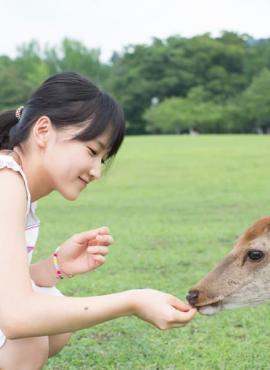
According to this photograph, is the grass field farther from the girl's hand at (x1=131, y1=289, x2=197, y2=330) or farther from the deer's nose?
the girl's hand at (x1=131, y1=289, x2=197, y2=330)

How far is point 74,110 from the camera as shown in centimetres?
220

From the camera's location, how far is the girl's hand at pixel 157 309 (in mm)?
1945

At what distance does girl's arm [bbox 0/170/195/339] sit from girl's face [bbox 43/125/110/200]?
0.26 m

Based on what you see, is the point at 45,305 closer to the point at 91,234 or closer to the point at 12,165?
the point at 12,165

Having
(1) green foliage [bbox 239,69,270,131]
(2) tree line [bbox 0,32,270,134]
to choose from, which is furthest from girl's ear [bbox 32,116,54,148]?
(1) green foliage [bbox 239,69,270,131]

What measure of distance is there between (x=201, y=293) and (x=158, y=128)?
50.6 m

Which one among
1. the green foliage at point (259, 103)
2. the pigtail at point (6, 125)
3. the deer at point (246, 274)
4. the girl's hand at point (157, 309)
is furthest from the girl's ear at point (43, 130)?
the green foliage at point (259, 103)

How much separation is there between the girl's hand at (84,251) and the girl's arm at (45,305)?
455mm

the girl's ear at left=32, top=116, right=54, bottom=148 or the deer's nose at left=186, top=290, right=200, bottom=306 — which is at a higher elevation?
the girl's ear at left=32, top=116, right=54, bottom=148

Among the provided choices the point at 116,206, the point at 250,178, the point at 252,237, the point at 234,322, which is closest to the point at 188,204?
the point at 116,206

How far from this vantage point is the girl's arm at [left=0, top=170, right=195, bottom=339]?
190cm

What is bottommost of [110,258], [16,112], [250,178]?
[250,178]

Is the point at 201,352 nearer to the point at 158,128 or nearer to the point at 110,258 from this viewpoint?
the point at 110,258

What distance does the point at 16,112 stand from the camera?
2416mm
